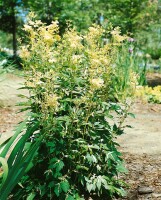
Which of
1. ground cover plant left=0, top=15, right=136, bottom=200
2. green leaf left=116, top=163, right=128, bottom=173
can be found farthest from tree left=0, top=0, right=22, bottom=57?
green leaf left=116, top=163, right=128, bottom=173

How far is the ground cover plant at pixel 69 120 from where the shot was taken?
2.15 m

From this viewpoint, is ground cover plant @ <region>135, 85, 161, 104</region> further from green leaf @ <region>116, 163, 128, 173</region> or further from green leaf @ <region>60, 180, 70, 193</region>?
green leaf @ <region>60, 180, 70, 193</region>

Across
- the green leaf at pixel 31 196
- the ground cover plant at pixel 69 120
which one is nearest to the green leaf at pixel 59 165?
the ground cover plant at pixel 69 120

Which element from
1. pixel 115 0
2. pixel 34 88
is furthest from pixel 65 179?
pixel 115 0

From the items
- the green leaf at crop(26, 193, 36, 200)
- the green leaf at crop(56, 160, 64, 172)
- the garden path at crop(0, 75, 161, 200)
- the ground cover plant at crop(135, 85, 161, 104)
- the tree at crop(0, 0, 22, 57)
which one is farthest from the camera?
the tree at crop(0, 0, 22, 57)

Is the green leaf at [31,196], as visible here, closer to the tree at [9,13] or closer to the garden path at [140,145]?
the garden path at [140,145]

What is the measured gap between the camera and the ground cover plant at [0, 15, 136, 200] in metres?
2.15

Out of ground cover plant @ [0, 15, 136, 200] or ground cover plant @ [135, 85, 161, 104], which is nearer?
ground cover plant @ [0, 15, 136, 200]

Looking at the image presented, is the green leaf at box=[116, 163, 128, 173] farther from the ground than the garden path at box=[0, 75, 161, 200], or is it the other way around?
the green leaf at box=[116, 163, 128, 173]

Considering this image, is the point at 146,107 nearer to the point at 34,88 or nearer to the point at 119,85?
the point at 119,85

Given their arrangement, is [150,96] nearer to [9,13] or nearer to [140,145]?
[140,145]

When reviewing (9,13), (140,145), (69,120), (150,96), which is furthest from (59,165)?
(9,13)

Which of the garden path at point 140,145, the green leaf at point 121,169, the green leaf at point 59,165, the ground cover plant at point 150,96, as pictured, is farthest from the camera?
the ground cover plant at point 150,96

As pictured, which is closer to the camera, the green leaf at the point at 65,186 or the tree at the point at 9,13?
the green leaf at the point at 65,186
